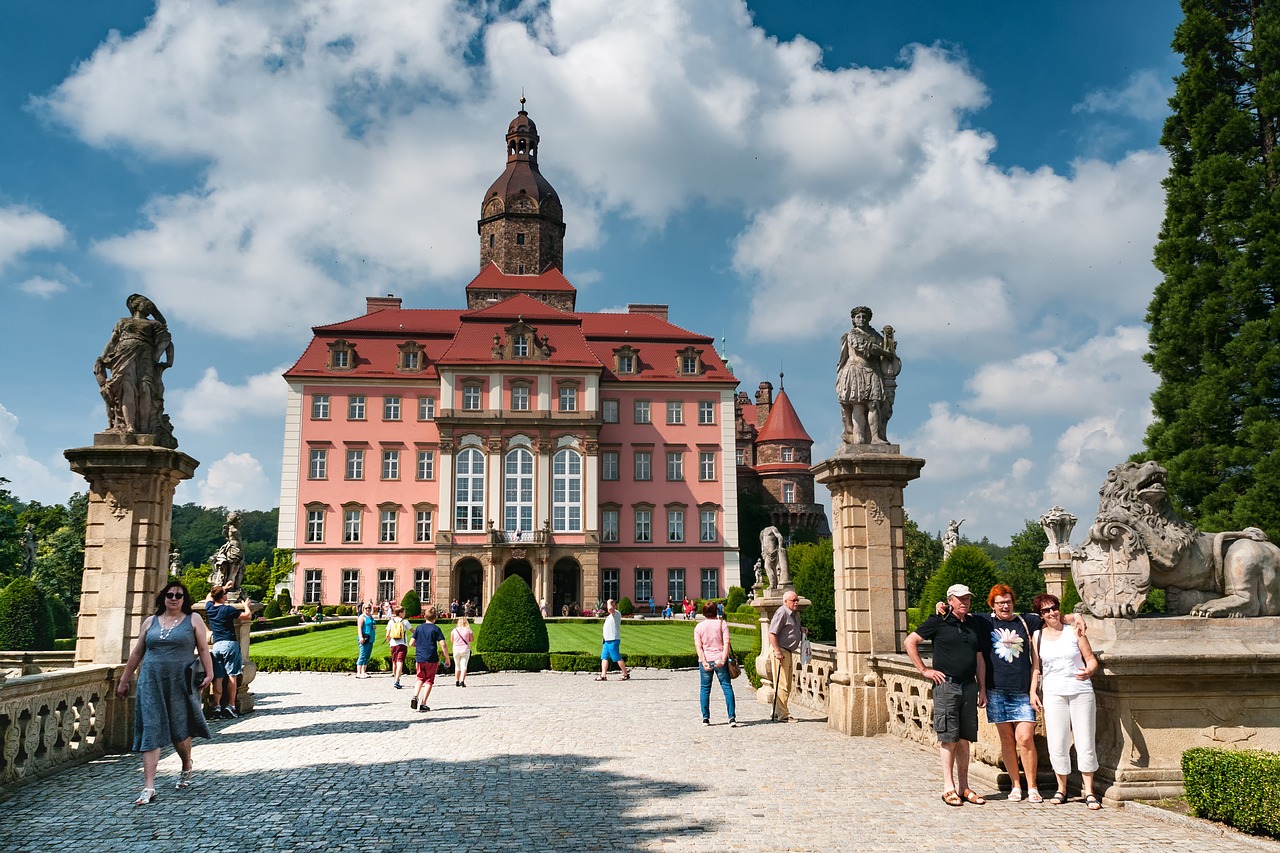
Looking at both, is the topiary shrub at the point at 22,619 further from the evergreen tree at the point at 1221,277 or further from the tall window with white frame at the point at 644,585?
the tall window with white frame at the point at 644,585

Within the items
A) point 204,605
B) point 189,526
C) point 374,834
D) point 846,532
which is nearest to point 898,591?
point 846,532

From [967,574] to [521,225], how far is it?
45.3 metres

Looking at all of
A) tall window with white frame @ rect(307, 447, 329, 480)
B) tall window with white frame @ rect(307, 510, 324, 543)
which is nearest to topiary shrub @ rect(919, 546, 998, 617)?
tall window with white frame @ rect(307, 510, 324, 543)

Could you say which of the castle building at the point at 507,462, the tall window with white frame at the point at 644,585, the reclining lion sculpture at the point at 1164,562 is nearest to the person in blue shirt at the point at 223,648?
the reclining lion sculpture at the point at 1164,562

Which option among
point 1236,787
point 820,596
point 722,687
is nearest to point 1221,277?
point 820,596

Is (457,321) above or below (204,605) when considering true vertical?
above

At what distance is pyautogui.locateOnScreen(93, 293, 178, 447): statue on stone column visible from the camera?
31.6 feet

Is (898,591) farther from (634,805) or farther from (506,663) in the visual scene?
(506,663)

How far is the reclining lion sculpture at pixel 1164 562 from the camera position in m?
6.84

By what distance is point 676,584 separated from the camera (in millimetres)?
48562

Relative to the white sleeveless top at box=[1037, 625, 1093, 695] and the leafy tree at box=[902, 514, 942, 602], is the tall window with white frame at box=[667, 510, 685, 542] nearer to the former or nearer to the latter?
the leafy tree at box=[902, 514, 942, 602]

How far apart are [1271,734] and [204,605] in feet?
41.6

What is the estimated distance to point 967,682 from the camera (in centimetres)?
661

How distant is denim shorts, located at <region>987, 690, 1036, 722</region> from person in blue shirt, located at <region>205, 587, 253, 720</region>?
9.37 meters
